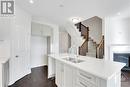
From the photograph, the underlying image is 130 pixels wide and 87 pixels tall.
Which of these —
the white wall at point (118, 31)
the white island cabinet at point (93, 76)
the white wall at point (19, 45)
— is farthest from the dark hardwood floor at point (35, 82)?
the white wall at point (118, 31)

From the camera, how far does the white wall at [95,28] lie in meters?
7.40

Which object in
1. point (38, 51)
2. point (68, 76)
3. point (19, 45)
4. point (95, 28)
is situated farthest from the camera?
point (95, 28)

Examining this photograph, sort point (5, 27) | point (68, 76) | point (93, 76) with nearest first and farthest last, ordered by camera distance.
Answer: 1. point (93, 76)
2. point (68, 76)
3. point (5, 27)

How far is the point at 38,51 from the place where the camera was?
663 centimetres

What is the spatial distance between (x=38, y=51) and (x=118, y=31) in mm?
4599

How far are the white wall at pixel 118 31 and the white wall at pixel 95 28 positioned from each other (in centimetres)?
138

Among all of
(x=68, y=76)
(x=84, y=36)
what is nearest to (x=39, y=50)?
(x=84, y=36)

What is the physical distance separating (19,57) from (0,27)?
1276 mm

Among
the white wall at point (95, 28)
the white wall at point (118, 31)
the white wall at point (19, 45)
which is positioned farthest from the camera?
the white wall at point (95, 28)

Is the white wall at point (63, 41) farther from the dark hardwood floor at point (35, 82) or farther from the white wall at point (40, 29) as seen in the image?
the dark hardwood floor at point (35, 82)

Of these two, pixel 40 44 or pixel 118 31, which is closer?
pixel 118 31

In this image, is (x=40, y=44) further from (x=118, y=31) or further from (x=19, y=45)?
(x=118, y=31)

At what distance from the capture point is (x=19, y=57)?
13.7 ft

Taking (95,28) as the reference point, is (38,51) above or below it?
below
